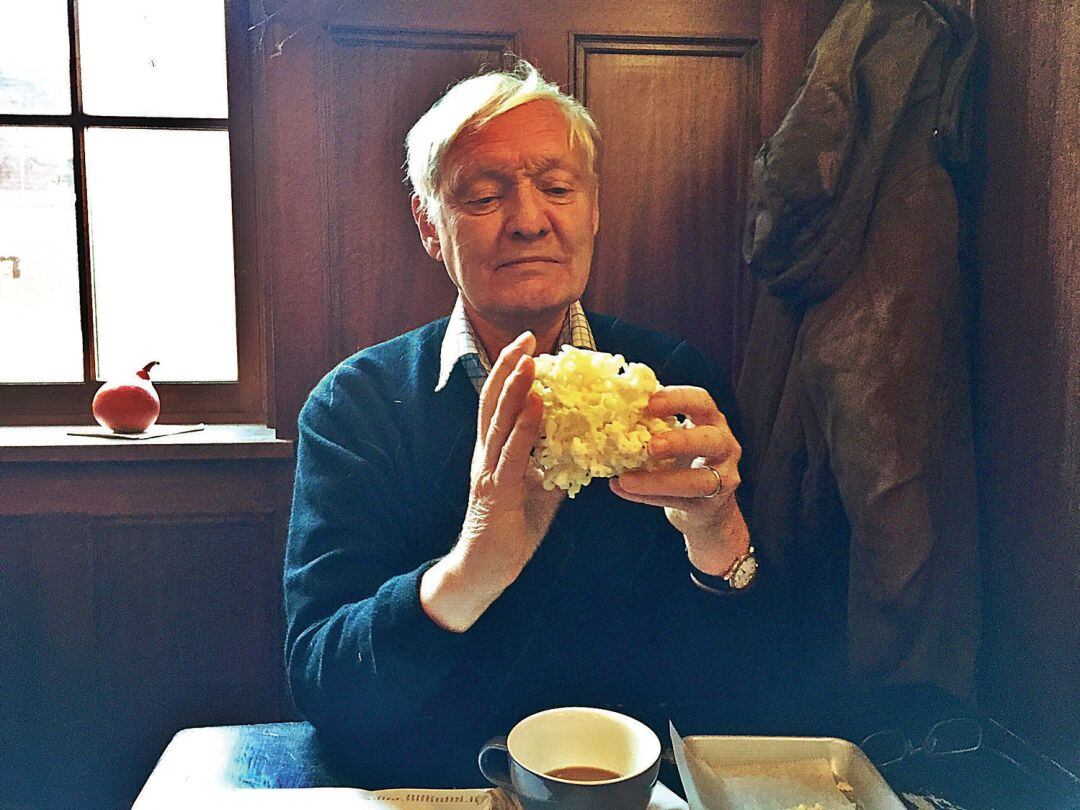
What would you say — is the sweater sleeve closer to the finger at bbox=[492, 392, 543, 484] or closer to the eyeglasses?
the finger at bbox=[492, 392, 543, 484]

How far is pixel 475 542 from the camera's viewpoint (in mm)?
956

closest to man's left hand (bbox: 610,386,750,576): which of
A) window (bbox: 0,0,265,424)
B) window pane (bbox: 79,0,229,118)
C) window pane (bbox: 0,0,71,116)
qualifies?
window (bbox: 0,0,265,424)

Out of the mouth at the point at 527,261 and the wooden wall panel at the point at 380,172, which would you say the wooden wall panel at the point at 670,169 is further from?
the mouth at the point at 527,261

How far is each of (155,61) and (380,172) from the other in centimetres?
55

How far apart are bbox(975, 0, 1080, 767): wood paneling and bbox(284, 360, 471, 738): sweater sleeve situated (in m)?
0.85

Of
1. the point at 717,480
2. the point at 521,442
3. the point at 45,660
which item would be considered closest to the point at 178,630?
the point at 45,660

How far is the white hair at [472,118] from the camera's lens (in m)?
1.15

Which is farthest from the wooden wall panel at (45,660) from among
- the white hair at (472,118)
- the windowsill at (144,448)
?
the white hair at (472,118)

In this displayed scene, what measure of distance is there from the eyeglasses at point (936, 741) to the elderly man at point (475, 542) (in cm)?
20

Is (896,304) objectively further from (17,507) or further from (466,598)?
(17,507)

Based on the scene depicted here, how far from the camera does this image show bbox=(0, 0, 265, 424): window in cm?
158

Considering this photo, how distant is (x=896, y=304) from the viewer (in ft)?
4.00

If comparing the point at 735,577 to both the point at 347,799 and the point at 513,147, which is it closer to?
the point at 347,799

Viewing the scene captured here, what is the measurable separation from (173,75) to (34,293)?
51 centimetres
